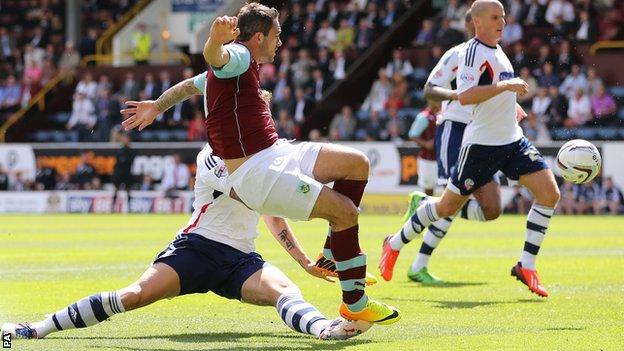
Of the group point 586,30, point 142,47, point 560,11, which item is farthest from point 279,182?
point 142,47

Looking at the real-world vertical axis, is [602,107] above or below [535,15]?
below

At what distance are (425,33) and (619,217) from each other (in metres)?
8.40

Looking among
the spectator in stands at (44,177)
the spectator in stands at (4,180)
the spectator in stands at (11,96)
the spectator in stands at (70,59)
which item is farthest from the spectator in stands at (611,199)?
the spectator in stands at (11,96)

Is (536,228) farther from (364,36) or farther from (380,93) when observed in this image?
(364,36)

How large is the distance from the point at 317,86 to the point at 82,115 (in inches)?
294

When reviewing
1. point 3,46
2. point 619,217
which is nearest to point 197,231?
point 619,217

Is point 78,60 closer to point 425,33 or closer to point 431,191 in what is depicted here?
point 425,33

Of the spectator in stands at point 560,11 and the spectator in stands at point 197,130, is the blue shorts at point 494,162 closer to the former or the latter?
the spectator in stands at point 560,11

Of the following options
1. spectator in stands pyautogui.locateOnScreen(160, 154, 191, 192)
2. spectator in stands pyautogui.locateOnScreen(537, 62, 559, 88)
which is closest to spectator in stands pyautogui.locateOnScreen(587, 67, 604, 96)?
spectator in stands pyautogui.locateOnScreen(537, 62, 559, 88)

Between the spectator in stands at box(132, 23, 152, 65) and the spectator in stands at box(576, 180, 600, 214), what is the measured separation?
15943 mm

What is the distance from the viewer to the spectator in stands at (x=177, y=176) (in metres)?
29.8

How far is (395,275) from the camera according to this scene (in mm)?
12711

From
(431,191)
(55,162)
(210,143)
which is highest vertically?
(210,143)

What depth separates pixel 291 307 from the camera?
753 cm
